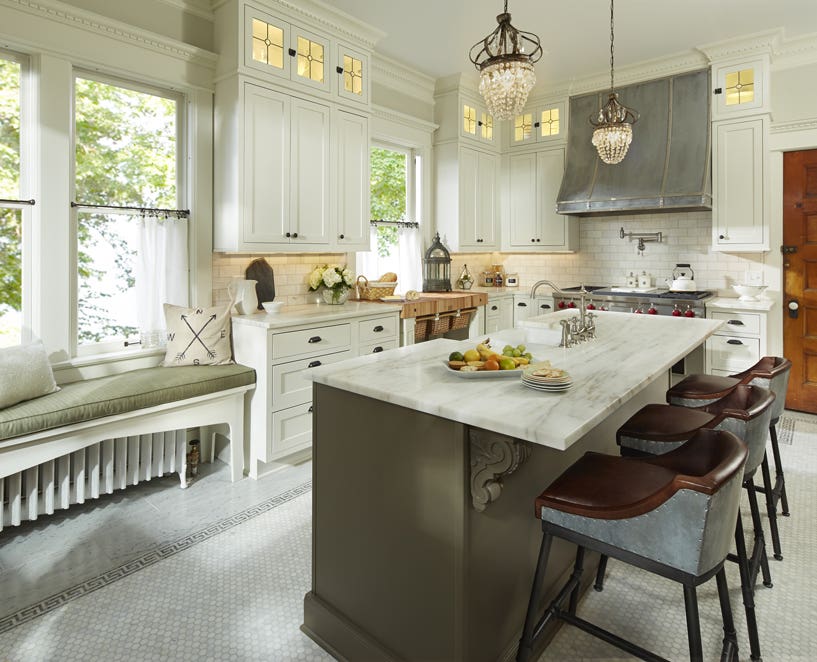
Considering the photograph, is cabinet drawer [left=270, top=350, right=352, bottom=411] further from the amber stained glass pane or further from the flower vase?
the amber stained glass pane

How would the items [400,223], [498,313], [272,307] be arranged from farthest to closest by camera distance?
[498,313], [400,223], [272,307]

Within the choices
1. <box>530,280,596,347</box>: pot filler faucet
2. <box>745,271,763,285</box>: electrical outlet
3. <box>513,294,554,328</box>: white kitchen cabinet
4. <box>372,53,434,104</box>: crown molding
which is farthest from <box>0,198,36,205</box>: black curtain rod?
<box>745,271,763,285</box>: electrical outlet

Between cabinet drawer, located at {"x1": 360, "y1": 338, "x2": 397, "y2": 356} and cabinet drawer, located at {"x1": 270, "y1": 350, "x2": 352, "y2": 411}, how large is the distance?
1.30ft

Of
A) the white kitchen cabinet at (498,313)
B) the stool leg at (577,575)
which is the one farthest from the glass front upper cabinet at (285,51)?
the stool leg at (577,575)

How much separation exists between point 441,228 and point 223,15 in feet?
9.53

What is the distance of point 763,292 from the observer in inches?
194

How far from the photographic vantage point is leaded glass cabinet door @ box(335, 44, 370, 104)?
167 inches

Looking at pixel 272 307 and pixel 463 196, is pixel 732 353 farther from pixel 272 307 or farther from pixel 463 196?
pixel 272 307

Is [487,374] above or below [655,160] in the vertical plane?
below

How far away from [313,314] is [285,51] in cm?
186

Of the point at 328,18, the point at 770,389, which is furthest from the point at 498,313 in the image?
the point at 770,389

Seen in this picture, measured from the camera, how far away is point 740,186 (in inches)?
192

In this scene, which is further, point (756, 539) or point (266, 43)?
point (266, 43)

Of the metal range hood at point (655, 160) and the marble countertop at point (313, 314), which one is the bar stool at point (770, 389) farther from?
the metal range hood at point (655, 160)
